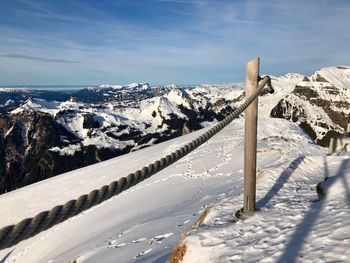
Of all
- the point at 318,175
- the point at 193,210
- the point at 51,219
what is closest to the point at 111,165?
the point at 193,210

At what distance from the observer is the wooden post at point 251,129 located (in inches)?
306

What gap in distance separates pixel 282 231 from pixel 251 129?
2153 mm

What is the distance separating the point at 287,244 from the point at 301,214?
1.58 metres

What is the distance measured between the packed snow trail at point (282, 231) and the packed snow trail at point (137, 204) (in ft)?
5.19

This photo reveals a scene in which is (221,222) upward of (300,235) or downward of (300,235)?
downward

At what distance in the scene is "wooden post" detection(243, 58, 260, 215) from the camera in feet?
25.5

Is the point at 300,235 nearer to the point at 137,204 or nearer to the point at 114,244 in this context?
the point at 114,244

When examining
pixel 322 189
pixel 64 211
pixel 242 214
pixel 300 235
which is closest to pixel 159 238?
pixel 242 214

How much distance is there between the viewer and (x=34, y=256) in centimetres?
2427

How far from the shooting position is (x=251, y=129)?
795 centimetres

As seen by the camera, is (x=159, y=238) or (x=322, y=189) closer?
(x=322, y=189)

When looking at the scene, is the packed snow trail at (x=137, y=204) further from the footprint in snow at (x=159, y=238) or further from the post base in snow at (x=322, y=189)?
the post base in snow at (x=322, y=189)

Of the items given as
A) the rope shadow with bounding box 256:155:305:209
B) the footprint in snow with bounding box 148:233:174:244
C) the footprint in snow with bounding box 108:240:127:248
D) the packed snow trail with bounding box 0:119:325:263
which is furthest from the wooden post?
the footprint in snow with bounding box 108:240:127:248

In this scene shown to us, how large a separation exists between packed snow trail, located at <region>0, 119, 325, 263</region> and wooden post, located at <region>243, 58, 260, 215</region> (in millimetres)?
2395
